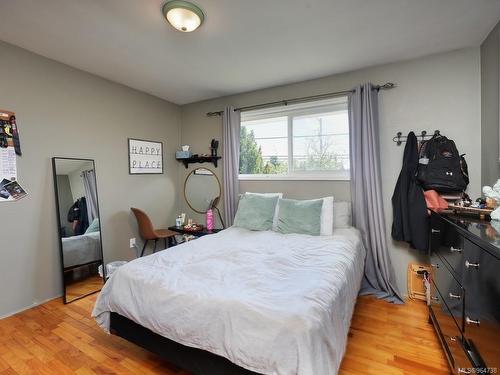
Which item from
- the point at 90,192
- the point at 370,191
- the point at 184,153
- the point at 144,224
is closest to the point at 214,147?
the point at 184,153

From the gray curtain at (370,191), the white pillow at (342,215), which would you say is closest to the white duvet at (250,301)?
the white pillow at (342,215)

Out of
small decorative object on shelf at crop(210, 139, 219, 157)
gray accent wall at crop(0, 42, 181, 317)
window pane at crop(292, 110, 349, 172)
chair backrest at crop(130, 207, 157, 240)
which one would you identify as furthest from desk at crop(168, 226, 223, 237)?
window pane at crop(292, 110, 349, 172)

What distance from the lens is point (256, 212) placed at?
286cm

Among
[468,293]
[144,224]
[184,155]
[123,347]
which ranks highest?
[184,155]

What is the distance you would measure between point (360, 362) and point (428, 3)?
7.94 feet

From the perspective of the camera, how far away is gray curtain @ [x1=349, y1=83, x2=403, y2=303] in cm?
257

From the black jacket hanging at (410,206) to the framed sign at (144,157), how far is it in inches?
119

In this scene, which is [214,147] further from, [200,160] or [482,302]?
[482,302]

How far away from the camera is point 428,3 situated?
5.60 feet

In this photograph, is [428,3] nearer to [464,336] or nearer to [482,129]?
[482,129]

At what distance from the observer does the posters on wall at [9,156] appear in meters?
2.18

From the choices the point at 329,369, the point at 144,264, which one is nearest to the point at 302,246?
the point at 329,369

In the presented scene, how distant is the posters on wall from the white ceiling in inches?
27.0

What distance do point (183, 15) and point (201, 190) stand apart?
243 centimetres
